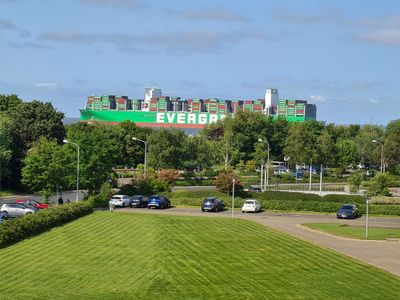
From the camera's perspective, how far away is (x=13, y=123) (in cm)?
8338

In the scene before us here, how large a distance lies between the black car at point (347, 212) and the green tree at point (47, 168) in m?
24.9

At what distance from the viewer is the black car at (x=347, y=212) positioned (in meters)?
57.1

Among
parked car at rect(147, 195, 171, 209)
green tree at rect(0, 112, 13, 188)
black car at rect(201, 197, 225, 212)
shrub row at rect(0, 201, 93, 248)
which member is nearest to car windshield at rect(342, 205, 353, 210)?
black car at rect(201, 197, 225, 212)

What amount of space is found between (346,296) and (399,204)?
4485cm

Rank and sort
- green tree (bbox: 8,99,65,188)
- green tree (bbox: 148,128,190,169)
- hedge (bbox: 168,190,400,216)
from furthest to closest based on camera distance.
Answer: green tree (bbox: 148,128,190,169), green tree (bbox: 8,99,65,188), hedge (bbox: 168,190,400,216)

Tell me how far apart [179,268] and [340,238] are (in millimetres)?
16339

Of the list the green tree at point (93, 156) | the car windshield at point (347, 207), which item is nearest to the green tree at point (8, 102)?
the green tree at point (93, 156)

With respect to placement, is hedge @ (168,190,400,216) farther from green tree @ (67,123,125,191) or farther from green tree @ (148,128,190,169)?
green tree @ (148,128,190,169)

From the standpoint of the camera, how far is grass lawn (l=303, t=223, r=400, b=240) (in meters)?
42.6

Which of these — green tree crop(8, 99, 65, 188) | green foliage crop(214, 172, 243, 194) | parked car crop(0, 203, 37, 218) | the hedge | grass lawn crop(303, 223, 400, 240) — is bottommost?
grass lawn crop(303, 223, 400, 240)

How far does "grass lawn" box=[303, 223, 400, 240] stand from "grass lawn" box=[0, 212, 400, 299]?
5.68 meters

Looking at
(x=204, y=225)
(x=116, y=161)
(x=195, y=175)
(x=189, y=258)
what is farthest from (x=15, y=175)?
Result: (x=189, y=258)

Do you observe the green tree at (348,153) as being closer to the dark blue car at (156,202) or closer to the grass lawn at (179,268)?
the dark blue car at (156,202)

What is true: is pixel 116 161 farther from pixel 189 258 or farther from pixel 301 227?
pixel 189 258
